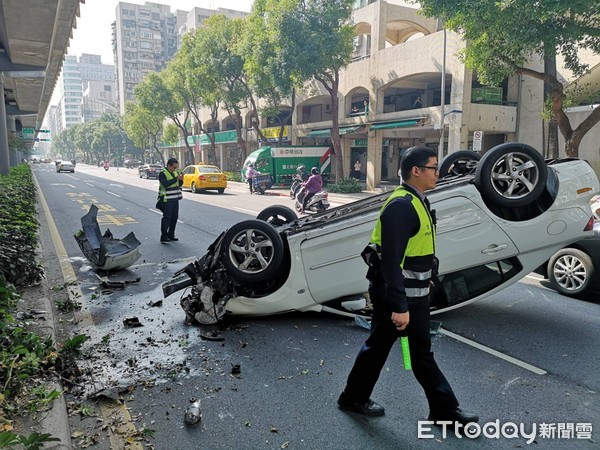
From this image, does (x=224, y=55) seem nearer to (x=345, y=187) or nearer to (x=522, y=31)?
(x=345, y=187)

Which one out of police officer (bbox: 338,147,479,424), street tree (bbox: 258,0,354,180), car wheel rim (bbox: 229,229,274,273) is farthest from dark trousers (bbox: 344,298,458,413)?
street tree (bbox: 258,0,354,180)

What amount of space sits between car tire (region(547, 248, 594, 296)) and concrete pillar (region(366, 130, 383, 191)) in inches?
833

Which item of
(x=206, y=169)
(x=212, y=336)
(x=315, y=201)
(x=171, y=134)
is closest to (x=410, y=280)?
(x=212, y=336)

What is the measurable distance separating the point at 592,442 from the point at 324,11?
23.8m

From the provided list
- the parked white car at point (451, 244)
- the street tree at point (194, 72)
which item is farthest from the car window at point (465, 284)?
the street tree at point (194, 72)

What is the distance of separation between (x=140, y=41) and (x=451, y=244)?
128703 mm

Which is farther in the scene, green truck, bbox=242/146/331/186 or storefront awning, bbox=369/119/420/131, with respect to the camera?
green truck, bbox=242/146/331/186

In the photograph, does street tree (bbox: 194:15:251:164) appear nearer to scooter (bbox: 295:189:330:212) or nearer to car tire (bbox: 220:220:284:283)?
scooter (bbox: 295:189:330:212)

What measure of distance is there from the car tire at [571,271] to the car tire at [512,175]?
1.64 m

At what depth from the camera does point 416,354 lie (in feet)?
10.0

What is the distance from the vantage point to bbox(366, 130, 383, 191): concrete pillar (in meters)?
27.2

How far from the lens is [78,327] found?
5.11 meters

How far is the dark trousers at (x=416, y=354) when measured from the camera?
3012mm

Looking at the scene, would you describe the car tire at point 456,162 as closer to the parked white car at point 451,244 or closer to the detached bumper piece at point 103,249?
the parked white car at point 451,244
